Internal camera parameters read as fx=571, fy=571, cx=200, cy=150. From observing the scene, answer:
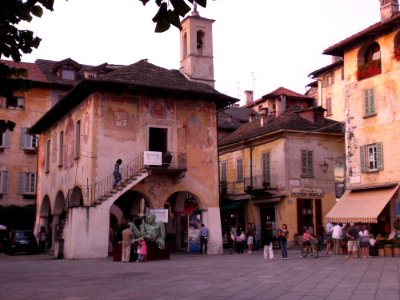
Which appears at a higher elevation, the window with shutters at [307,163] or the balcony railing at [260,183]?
the window with shutters at [307,163]

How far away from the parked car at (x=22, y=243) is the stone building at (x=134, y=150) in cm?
279

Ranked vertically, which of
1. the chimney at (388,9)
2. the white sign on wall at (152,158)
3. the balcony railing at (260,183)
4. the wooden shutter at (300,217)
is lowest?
the wooden shutter at (300,217)

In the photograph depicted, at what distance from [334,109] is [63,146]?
2812 cm

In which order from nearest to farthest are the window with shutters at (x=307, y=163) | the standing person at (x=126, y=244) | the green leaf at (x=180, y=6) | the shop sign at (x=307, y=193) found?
the green leaf at (x=180, y=6) < the standing person at (x=126, y=244) < the shop sign at (x=307, y=193) < the window with shutters at (x=307, y=163)

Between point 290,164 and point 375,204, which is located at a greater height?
point 290,164

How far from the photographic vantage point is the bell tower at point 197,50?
3519 cm

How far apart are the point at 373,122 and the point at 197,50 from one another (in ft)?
41.4

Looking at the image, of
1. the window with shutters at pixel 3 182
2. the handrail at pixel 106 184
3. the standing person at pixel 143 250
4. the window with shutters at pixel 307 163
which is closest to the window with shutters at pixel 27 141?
the window with shutters at pixel 3 182

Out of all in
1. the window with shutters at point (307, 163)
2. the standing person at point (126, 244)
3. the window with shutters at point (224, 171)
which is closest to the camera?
the standing person at point (126, 244)

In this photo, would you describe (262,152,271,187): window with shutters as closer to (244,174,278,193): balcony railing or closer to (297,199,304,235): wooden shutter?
(244,174,278,193): balcony railing

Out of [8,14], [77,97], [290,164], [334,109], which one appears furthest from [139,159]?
[334,109]

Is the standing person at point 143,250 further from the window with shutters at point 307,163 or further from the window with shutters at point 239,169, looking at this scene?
the window with shutters at point 239,169

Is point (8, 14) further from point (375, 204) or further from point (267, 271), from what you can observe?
point (375, 204)

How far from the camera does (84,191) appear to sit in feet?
90.9
